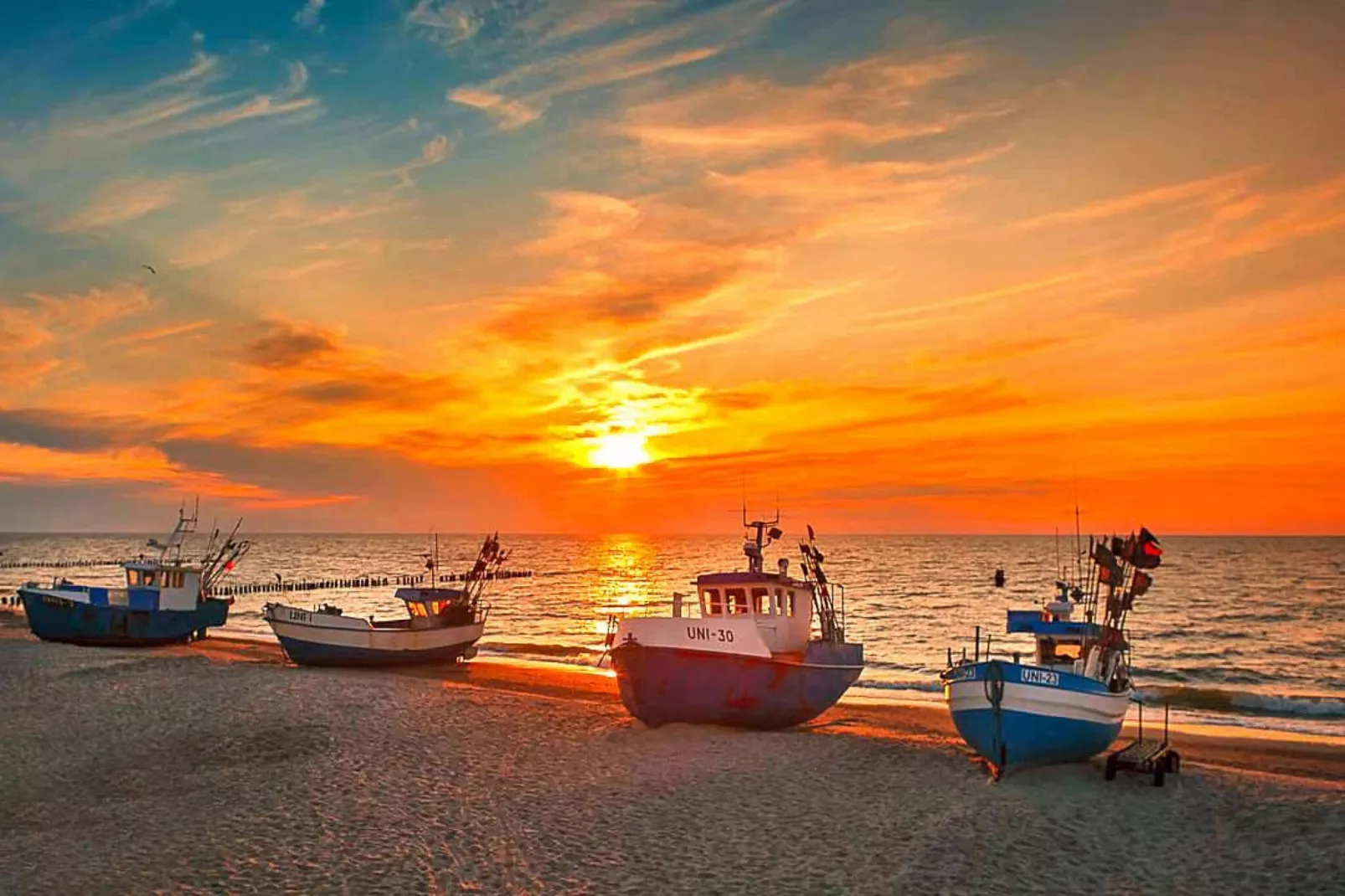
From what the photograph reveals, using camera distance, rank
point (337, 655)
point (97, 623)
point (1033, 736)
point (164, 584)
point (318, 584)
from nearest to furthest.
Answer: point (1033, 736), point (337, 655), point (97, 623), point (164, 584), point (318, 584)

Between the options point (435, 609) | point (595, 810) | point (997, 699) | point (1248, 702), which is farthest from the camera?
point (435, 609)

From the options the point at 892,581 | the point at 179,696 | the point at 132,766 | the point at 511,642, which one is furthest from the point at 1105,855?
the point at 892,581

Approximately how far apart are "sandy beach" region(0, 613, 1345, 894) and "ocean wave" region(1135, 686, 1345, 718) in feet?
24.6

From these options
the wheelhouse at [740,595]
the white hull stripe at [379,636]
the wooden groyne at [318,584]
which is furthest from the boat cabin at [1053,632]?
the wooden groyne at [318,584]

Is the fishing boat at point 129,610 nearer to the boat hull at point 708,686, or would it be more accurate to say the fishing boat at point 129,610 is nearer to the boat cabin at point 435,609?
the boat cabin at point 435,609

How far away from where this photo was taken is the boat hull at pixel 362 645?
39000 millimetres

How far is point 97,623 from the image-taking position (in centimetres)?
4712

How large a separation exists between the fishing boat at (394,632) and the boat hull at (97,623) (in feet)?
35.2

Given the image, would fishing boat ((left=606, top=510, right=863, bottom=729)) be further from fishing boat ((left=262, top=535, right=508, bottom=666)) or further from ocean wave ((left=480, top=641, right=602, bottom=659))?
ocean wave ((left=480, top=641, right=602, bottom=659))

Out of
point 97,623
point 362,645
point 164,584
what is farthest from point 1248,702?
point 97,623

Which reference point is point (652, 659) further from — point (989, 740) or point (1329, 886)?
point (1329, 886)

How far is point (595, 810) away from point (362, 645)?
2466 cm

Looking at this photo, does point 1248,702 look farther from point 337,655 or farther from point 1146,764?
point 337,655

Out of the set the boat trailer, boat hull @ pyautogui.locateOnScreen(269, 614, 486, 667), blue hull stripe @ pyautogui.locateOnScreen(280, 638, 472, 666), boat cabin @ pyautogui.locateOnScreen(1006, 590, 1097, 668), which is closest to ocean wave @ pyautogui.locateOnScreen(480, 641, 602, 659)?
boat hull @ pyautogui.locateOnScreen(269, 614, 486, 667)
